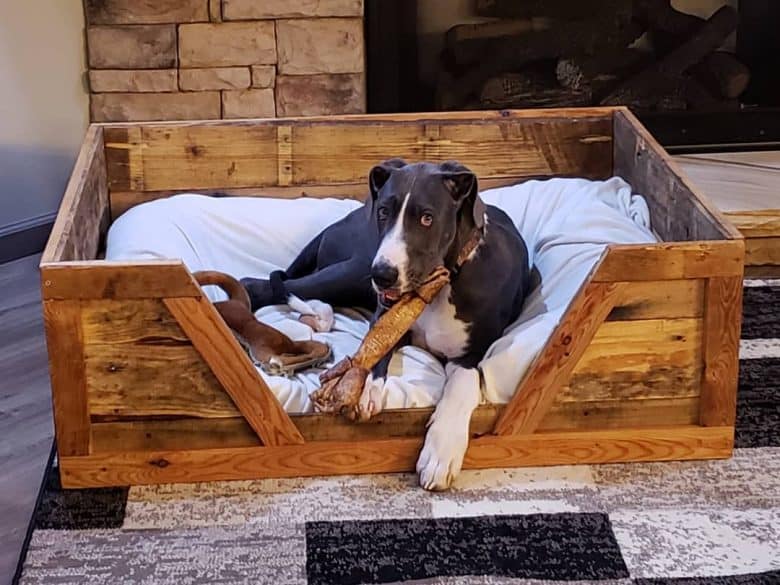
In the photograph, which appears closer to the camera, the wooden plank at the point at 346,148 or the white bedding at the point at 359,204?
the white bedding at the point at 359,204

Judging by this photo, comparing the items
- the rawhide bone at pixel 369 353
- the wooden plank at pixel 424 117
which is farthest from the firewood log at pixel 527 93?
the rawhide bone at pixel 369 353

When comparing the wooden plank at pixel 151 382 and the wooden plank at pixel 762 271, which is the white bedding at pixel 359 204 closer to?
the wooden plank at pixel 151 382

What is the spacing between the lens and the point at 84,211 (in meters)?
2.47

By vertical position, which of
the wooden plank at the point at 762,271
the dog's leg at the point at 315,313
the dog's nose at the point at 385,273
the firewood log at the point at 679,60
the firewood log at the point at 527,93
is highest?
the firewood log at the point at 679,60

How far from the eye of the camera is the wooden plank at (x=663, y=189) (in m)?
2.29

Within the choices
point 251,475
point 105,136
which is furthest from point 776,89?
point 251,475

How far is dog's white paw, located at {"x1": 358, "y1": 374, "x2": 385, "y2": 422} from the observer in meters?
2.13

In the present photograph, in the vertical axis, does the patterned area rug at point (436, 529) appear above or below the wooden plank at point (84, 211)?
below

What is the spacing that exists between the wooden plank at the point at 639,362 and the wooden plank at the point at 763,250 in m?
1.00

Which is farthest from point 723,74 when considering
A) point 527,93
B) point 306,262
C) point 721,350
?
point 721,350

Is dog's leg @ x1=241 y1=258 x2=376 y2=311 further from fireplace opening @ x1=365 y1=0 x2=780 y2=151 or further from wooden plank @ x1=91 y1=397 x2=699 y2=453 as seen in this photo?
fireplace opening @ x1=365 y1=0 x2=780 y2=151

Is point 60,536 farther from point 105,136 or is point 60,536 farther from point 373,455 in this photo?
point 105,136

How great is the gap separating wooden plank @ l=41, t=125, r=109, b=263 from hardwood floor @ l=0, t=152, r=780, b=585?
12.5 inches

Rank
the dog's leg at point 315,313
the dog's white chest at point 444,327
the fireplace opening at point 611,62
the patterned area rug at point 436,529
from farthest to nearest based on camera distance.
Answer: the fireplace opening at point 611,62, the dog's leg at point 315,313, the dog's white chest at point 444,327, the patterned area rug at point 436,529
